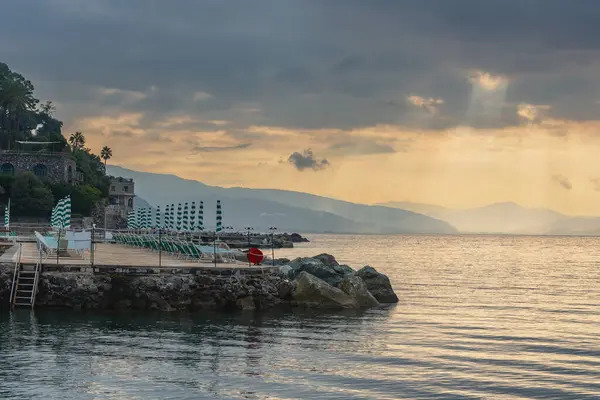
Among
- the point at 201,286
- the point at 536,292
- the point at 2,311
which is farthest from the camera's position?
the point at 536,292

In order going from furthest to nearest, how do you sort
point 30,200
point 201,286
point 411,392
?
point 30,200 → point 201,286 → point 411,392

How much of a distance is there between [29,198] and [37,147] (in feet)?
84.9

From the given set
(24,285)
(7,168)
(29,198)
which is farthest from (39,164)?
(24,285)

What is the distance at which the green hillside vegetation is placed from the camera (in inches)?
4432

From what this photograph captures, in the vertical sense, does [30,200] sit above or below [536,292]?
above

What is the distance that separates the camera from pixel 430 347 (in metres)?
26.1

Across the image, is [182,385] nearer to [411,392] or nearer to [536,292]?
[411,392]

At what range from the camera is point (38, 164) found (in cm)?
12725

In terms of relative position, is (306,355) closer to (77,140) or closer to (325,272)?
(325,272)

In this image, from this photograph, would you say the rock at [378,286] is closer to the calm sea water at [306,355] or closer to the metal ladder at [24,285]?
the calm sea water at [306,355]

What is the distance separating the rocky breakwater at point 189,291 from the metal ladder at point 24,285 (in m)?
0.30

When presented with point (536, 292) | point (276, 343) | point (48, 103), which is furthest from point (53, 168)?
point (276, 343)

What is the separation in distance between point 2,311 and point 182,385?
48.4 ft

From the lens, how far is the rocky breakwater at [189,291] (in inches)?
1296
